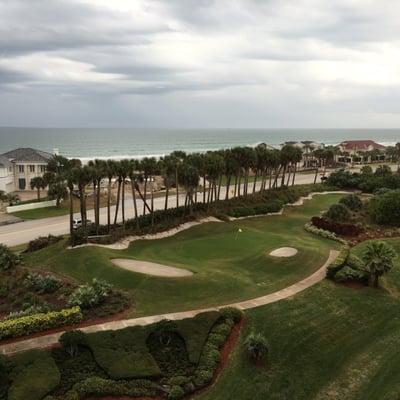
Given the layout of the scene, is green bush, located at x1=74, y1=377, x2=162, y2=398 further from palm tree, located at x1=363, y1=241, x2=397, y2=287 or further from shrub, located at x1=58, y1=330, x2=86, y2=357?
palm tree, located at x1=363, y1=241, x2=397, y2=287

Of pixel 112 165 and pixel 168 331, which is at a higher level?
pixel 112 165

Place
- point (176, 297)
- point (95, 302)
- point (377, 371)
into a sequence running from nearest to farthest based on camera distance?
1. point (377, 371)
2. point (95, 302)
3. point (176, 297)

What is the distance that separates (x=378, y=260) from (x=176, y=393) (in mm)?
16891

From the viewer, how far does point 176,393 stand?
18.0 metres

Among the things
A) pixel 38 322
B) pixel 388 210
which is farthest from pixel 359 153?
pixel 38 322

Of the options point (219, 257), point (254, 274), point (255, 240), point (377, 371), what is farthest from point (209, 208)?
point (377, 371)

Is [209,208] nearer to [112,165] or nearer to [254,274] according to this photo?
[112,165]

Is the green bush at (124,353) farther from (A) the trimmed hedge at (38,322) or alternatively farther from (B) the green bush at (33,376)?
(A) the trimmed hedge at (38,322)

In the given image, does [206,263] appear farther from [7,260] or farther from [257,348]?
[7,260]

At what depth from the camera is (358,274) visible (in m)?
30.0

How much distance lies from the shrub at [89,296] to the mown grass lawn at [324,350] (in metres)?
8.39

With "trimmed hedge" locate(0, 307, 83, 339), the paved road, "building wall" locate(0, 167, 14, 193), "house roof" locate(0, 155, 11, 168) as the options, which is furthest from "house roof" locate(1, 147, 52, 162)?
"trimmed hedge" locate(0, 307, 83, 339)

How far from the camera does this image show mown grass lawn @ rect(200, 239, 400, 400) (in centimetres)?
1905

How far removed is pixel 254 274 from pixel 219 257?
5.08m
